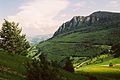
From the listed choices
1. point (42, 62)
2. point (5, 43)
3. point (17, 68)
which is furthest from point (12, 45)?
point (42, 62)

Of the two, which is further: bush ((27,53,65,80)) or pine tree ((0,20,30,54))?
pine tree ((0,20,30,54))

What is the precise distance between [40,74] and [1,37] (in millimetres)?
65776

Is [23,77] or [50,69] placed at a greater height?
[50,69]

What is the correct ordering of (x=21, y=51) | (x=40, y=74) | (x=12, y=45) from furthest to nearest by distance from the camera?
(x=21, y=51) < (x=12, y=45) < (x=40, y=74)

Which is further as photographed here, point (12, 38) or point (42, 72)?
point (12, 38)

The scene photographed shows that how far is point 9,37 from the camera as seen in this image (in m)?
90.9

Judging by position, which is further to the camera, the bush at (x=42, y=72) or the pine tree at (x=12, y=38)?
the pine tree at (x=12, y=38)

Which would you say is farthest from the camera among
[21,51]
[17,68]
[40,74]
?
[21,51]

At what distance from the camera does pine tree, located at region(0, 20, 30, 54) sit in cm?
8938

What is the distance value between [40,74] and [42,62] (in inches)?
57.1

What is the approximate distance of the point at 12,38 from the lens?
91438 mm

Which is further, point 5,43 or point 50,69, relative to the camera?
point 5,43

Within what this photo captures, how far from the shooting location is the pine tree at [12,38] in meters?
89.4

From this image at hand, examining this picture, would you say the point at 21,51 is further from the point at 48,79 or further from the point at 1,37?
the point at 48,79
